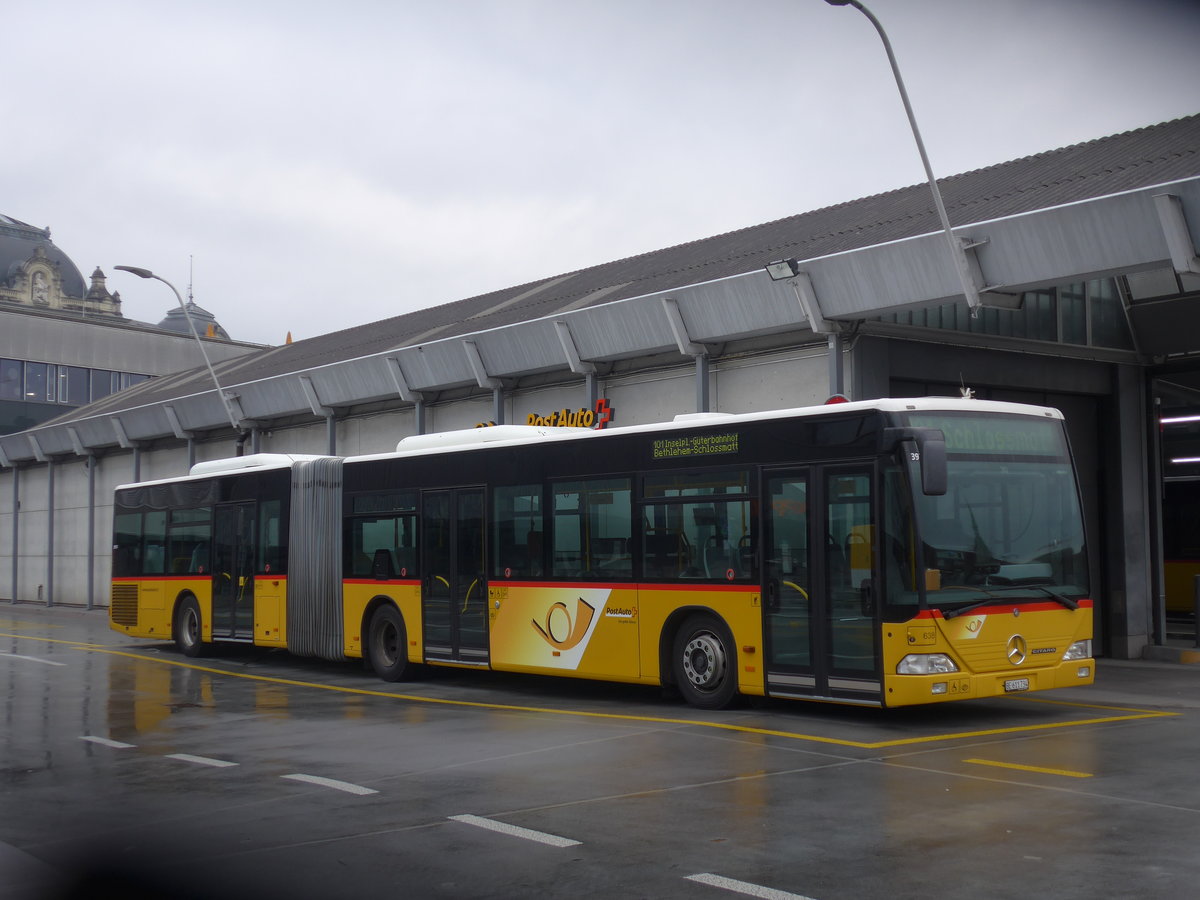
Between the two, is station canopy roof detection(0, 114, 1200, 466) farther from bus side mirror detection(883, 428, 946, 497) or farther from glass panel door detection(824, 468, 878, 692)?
glass panel door detection(824, 468, 878, 692)

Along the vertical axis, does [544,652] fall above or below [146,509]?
below

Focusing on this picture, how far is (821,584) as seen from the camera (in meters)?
12.8

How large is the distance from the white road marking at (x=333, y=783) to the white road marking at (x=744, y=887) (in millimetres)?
3357

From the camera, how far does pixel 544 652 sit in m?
15.8

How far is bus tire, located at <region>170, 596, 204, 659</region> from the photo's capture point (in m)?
23.1

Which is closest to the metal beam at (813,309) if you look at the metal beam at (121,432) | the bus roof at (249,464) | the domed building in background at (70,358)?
the bus roof at (249,464)

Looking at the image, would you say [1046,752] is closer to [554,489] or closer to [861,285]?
[554,489]

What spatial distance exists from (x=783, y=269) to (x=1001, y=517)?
6209 mm

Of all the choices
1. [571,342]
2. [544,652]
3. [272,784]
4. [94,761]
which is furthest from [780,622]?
[571,342]

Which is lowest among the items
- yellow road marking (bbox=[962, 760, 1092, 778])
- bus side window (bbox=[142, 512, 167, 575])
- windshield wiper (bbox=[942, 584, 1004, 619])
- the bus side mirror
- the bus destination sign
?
yellow road marking (bbox=[962, 760, 1092, 778])

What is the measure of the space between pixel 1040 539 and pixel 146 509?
1713 centimetres

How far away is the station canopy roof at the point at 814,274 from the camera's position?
1579cm

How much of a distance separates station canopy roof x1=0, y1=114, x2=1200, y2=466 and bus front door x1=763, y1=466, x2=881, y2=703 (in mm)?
5133

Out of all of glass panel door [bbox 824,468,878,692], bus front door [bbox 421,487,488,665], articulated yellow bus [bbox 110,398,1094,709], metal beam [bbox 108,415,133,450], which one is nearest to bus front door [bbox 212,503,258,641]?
articulated yellow bus [bbox 110,398,1094,709]
